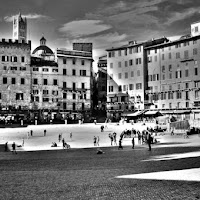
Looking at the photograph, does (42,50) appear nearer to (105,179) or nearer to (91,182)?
(105,179)

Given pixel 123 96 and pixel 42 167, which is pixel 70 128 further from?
pixel 42 167

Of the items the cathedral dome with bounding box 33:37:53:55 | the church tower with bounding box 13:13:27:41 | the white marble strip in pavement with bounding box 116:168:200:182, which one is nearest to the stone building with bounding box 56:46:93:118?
the cathedral dome with bounding box 33:37:53:55

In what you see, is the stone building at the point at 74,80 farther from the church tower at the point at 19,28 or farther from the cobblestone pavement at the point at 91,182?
the cobblestone pavement at the point at 91,182

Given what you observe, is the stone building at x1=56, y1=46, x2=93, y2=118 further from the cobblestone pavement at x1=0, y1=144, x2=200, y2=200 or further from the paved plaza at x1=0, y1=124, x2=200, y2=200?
the cobblestone pavement at x1=0, y1=144, x2=200, y2=200

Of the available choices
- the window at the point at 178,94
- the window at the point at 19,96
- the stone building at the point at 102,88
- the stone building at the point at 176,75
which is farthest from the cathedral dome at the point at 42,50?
the window at the point at 178,94

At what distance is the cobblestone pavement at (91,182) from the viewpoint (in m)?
10.1

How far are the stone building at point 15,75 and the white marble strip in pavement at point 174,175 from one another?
1815 inches

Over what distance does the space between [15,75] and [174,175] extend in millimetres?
48434

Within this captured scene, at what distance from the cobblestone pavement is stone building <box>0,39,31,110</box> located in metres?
40.8

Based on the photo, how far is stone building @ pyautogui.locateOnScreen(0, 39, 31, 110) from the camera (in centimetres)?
5644

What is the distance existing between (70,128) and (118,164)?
26442 millimetres

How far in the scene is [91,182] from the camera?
12.0 meters

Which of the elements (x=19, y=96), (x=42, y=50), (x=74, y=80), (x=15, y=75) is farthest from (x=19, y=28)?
(x=19, y=96)

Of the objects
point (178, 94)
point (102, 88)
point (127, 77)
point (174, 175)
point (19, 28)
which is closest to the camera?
point (174, 175)
